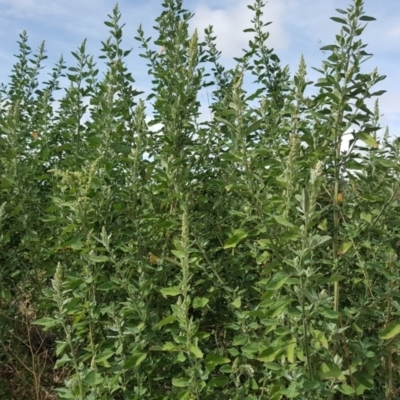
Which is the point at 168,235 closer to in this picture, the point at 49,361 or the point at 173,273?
the point at 173,273

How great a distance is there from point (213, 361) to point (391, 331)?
2.55 ft

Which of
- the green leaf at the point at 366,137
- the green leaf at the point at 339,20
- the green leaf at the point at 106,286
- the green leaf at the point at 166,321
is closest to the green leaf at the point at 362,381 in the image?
the green leaf at the point at 166,321

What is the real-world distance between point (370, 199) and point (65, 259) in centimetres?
170

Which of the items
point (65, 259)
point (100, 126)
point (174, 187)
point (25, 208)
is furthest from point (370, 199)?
point (25, 208)

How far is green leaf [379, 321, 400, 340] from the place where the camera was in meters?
2.21

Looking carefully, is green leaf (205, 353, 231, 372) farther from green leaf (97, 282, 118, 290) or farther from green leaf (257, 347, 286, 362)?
green leaf (97, 282, 118, 290)

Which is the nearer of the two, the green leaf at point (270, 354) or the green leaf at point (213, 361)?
the green leaf at point (270, 354)

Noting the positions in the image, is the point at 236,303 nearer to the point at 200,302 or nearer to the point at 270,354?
the point at 200,302

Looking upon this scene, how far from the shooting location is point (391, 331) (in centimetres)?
224

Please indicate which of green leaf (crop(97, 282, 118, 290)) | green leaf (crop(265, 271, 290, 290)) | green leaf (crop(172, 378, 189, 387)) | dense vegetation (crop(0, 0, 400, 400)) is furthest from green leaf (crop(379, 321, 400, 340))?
green leaf (crop(97, 282, 118, 290))

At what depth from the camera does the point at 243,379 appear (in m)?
2.70

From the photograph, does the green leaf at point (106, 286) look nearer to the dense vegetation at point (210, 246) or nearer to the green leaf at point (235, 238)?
the dense vegetation at point (210, 246)

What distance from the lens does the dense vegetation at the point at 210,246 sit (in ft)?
7.25

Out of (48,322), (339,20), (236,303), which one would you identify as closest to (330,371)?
(236,303)
